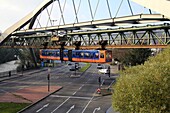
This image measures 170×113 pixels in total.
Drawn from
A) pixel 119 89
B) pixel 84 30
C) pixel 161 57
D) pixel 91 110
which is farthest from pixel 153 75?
pixel 84 30

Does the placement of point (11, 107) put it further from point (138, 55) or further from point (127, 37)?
point (138, 55)

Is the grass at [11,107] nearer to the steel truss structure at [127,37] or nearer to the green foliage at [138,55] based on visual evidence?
the steel truss structure at [127,37]

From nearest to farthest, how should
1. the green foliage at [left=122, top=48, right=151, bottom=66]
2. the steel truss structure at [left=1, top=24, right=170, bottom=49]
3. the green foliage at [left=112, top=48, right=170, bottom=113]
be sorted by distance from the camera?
the green foliage at [left=112, top=48, right=170, bottom=113], the steel truss structure at [left=1, top=24, right=170, bottom=49], the green foliage at [left=122, top=48, right=151, bottom=66]

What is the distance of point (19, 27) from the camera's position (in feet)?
202

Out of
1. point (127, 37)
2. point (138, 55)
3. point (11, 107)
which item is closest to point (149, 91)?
point (11, 107)

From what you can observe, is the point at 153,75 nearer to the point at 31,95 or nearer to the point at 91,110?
the point at 91,110

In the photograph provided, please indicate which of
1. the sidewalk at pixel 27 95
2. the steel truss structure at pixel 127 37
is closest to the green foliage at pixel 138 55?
the steel truss structure at pixel 127 37

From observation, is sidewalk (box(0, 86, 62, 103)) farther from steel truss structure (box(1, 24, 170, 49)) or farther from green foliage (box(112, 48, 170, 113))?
green foliage (box(112, 48, 170, 113))

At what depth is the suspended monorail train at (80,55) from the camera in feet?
128

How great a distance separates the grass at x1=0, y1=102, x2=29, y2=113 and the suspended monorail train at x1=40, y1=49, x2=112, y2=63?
12.8 metres

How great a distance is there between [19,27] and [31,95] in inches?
985

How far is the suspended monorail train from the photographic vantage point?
128ft

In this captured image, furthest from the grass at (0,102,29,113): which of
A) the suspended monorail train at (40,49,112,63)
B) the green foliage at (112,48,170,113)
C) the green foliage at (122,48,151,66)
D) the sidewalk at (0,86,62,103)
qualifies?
the green foliage at (122,48,151,66)

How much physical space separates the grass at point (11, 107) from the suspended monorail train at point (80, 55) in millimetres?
12833
